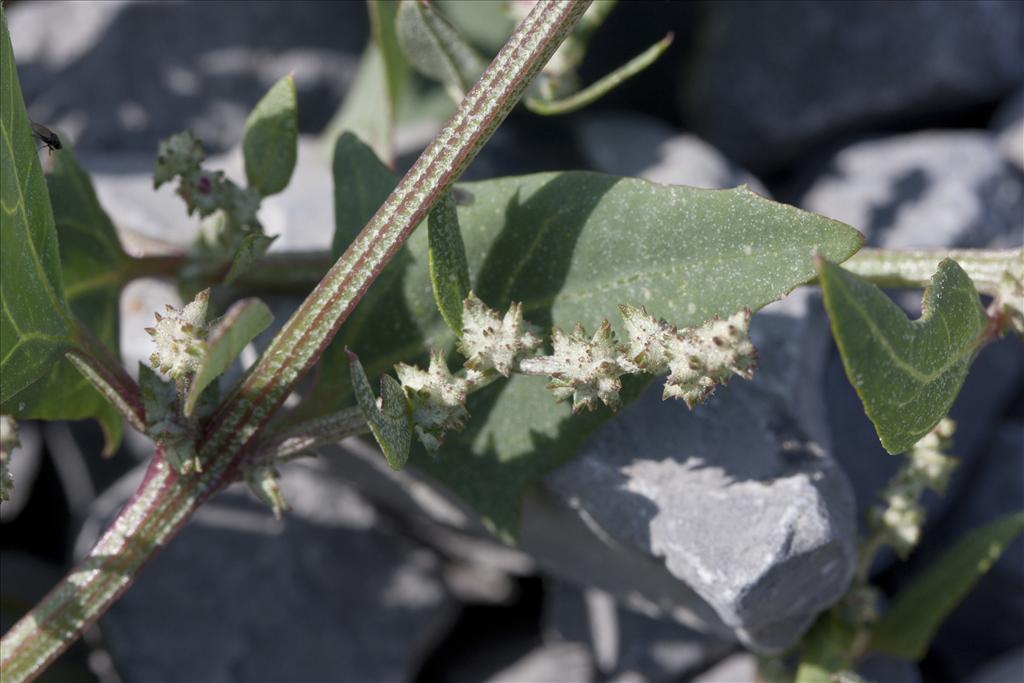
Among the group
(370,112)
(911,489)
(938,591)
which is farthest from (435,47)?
(938,591)

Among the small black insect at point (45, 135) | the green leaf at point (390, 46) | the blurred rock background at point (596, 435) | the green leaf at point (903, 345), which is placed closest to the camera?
the green leaf at point (903, 345)

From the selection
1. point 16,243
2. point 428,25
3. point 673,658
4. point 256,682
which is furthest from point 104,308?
point 673,658

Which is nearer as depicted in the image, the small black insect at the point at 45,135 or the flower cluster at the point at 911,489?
the small black insect at the point at 45,135

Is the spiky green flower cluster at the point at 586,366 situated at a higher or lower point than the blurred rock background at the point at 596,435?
higher

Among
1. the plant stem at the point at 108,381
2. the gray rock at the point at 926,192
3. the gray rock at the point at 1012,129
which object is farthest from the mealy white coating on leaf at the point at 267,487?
the gray rock at the point at 1012,129

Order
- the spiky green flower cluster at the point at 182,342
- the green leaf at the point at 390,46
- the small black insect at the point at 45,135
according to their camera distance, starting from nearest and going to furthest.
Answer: the spiky green flower cluster at the point at 182,342 → the small black insect at the point at 45,135 → the green leaf at the point at 390,46

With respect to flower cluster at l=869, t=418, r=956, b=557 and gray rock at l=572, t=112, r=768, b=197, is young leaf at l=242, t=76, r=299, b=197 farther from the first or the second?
flower cluster at l=869, t=418, r=956, b=557

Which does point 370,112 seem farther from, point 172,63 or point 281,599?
point 281,599

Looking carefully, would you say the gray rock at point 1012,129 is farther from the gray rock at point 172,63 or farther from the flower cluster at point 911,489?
the gray rock at point 172,63
